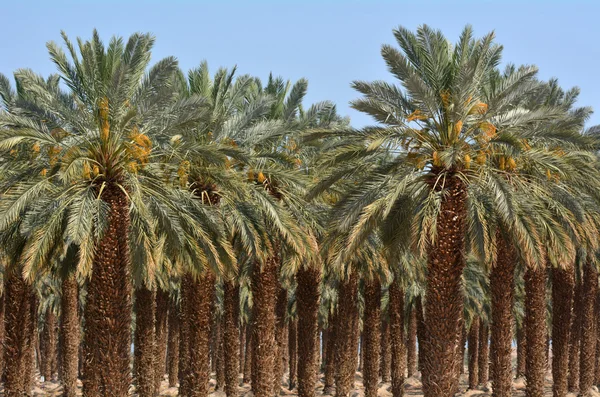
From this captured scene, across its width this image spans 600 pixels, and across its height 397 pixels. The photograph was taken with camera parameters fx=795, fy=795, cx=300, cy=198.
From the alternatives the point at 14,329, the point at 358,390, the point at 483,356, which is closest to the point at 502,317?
the point at 14,329

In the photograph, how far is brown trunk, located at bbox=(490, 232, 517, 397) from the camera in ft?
76.0

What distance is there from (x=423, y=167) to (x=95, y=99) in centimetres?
796

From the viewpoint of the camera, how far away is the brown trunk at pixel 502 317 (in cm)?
2317

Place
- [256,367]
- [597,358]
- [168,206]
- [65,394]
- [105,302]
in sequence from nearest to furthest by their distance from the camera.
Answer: [105,302], [168,206], [256,367], [65,394], [597,358]

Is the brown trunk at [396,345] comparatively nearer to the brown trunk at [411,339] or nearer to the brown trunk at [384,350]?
the brown trunk at [384,350]

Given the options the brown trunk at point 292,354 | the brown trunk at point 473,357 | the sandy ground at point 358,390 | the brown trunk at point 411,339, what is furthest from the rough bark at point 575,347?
the brown trunk at point 292,354

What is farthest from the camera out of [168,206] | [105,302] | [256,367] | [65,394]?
[65,394]

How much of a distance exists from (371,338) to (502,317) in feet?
33.5

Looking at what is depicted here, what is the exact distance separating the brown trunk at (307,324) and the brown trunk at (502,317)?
772 centimetres

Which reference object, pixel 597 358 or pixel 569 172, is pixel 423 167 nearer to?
pixel 569 172

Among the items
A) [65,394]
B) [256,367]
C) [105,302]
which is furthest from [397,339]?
[105,302]

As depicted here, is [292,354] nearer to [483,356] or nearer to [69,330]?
[483,356]

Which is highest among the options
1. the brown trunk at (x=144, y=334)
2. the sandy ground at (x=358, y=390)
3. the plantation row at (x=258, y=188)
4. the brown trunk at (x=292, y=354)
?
the plantation row at (x=258, y=188)

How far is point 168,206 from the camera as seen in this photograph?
63.6 ft
